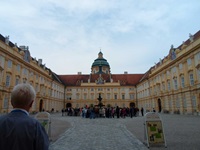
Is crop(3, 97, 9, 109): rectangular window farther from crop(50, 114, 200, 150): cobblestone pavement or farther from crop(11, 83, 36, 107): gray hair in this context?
crop(11, 83, 36, 107): gray hair

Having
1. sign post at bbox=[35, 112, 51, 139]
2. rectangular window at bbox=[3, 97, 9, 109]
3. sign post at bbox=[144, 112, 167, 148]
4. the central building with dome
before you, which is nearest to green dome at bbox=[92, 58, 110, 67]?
the central building with dome

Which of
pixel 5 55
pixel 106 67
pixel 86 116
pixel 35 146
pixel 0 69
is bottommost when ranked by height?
pixel 86 116

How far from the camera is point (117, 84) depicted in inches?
2425

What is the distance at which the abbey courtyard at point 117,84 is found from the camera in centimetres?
2655

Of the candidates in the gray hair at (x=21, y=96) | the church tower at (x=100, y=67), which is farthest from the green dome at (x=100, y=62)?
the gray hair at (x=21, y=96)

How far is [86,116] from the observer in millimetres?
25984

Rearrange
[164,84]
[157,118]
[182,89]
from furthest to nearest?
1. [164,84]
2. [182,89]
3. [157,118]

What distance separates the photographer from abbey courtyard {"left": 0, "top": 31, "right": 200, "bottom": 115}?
87.1 feet

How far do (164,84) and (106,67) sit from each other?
3891cm

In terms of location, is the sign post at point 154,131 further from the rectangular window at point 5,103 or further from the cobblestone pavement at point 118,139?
the rectangular window at point 5,103

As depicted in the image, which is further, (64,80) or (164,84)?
(64,80)

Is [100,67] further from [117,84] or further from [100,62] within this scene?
[117,84]

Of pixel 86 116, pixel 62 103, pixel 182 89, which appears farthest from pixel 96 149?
pixel 62 103

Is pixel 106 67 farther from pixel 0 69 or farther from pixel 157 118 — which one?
pixel 157 118
